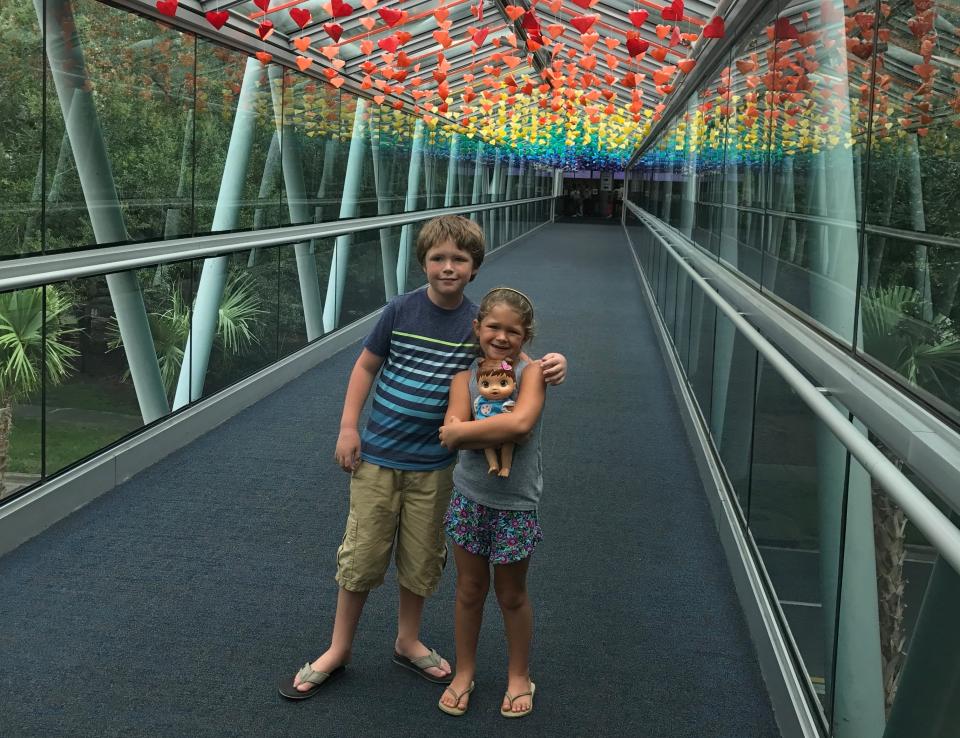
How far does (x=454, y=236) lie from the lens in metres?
2.74

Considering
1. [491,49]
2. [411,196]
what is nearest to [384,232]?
[411,196]

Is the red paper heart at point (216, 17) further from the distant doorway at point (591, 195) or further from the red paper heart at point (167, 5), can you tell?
the distant doorway at point (591, 195)

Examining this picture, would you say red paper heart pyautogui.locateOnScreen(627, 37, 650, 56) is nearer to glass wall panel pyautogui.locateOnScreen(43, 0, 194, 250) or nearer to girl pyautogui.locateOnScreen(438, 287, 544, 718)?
glass wall panel pyautogui.locateOnScreen(43, 0, 194, 250)

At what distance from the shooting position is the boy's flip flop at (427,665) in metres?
2.99

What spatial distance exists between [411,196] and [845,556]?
11456 mm

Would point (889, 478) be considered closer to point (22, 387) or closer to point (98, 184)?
point (22, 387)

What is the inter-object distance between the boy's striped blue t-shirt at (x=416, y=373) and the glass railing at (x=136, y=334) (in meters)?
1.52

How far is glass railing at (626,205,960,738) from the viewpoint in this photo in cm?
166

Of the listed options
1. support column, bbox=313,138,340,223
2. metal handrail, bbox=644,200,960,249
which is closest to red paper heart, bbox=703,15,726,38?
metal handrail, bbox=644,200,960,249

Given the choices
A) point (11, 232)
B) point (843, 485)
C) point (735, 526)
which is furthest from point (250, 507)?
point (843, 485)

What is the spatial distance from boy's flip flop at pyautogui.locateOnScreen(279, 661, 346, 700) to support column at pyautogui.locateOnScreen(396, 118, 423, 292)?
8205mm

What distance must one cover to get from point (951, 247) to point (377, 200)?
9773 mm

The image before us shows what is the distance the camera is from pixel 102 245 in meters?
4.93

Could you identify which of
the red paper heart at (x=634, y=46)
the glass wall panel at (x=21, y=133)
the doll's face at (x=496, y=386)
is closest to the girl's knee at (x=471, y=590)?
the doll's face at (x=496, y=386)
